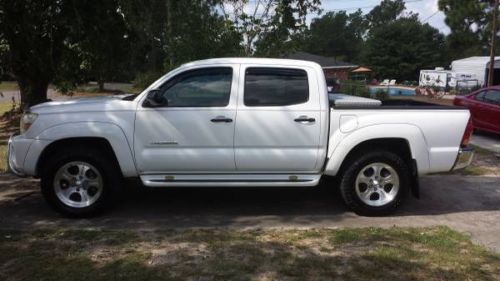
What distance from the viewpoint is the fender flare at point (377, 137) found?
6195 millimetres

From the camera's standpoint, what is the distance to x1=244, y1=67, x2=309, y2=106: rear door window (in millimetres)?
6219

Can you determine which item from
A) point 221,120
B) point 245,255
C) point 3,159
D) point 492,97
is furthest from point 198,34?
point 492,97

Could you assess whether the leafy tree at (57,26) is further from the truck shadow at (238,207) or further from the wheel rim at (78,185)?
the wheel rim at (78,185)

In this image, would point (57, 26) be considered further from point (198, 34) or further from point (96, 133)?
point (96, 133)

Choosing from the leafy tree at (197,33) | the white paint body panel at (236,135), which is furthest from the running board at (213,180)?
the leafy tree at (197,33)

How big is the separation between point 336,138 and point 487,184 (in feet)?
11.6

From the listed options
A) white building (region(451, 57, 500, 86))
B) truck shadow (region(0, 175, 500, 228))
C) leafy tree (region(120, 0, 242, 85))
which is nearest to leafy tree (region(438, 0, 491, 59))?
white building (region(451, 57, 500, 86))

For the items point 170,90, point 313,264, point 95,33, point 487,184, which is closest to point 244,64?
point 170,90

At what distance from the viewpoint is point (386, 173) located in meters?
6.42

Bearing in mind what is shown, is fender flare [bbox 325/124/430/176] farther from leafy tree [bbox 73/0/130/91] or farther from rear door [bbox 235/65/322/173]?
leafy tree [bbox 73/0/130/91]

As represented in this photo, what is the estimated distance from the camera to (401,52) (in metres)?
74.0

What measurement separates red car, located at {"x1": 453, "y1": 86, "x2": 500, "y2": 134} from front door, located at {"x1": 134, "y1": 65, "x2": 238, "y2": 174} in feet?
33.9

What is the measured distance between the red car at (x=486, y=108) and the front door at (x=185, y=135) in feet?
33.9

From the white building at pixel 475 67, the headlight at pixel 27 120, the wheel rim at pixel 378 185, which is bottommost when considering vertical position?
the wheel rim at pixel 378 185
